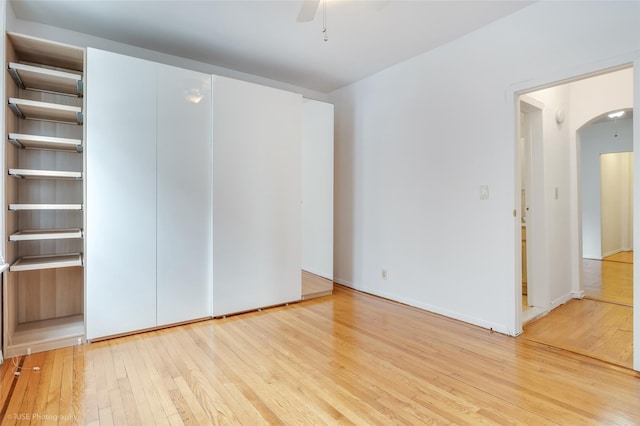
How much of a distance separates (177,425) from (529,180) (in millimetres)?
3698

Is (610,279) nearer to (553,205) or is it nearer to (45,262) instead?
(553,205)

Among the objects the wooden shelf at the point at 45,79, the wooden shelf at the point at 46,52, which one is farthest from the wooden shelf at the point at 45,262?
the wooden shelf at the point at 46,52

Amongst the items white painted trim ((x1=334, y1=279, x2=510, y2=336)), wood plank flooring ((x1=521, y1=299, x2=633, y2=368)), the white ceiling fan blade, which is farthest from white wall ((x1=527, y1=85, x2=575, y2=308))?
the white ceiling fan blade

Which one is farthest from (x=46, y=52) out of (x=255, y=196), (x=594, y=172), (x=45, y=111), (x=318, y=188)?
(x=594, y=172)

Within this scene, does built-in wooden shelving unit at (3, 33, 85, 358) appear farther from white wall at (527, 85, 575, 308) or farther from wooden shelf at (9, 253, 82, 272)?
white wall at (527, 85, 575, 308)

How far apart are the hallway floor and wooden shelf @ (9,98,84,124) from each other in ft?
A: 13.3

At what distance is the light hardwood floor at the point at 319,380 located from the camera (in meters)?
1.74

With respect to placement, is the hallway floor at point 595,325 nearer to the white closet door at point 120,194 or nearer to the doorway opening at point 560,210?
the doorway opening at point 560,210

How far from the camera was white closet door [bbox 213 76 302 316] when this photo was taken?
316 cm

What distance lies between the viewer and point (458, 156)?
123 inches

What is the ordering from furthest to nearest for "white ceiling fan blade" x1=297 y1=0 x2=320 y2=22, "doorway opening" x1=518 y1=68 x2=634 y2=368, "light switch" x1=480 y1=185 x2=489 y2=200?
1. "doorway opening" x1=518 y1=68 x2=634 y2=368
2. "light switch" x1=480 y1=185 x2=489 y2=200
3. "white ceiling fan blade" x1=297 y1=0 x2=320 y2=22

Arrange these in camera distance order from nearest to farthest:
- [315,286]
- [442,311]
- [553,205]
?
1. [442,311]
2. [553,205]
3. [315,286]

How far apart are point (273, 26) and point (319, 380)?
9.28 feet

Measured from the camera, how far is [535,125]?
11.1 ft
